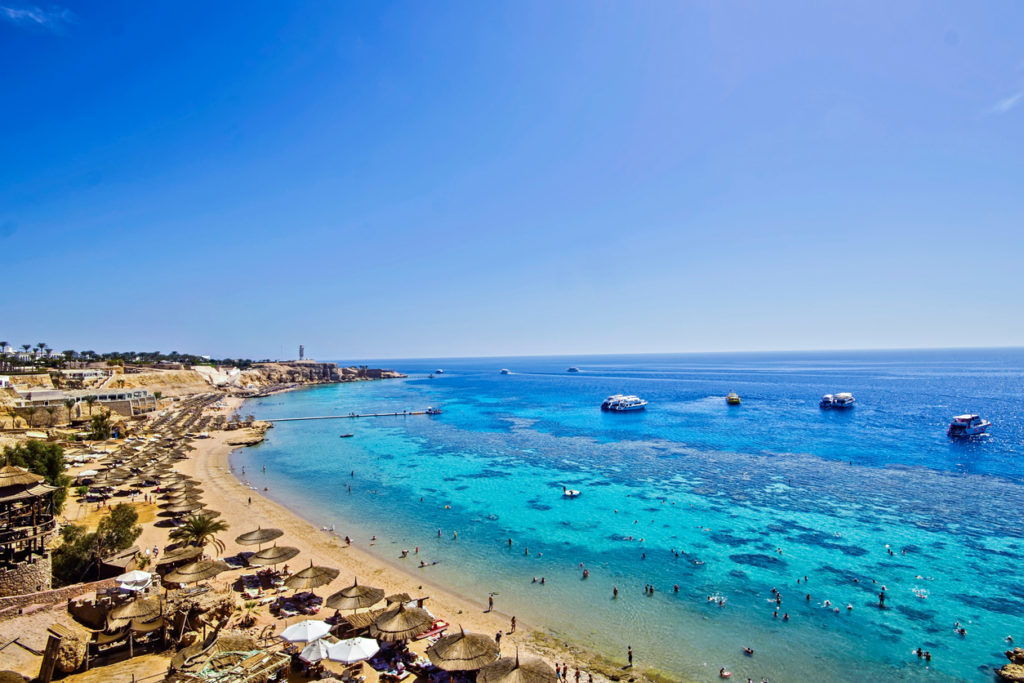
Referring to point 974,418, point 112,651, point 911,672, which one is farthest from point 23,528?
point 974,418

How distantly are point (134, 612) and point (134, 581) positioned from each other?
3.83 meters

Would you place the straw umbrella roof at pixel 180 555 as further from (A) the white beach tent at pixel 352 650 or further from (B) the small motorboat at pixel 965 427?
(B) the small motorboat at pixel 965 427

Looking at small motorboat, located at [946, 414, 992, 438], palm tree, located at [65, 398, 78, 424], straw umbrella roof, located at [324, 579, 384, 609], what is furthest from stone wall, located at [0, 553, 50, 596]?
small motorboat, located at [946, 414, 992, 438]

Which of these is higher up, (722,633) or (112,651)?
(112,651)

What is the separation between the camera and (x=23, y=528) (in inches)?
898

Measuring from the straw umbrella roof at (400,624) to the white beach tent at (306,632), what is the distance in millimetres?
2089

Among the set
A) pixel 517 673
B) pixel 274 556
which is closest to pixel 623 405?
pixel 274 556

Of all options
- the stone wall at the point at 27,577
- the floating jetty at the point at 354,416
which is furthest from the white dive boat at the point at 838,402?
the stone wall at the point at 27,577

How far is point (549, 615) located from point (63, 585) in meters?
25.2

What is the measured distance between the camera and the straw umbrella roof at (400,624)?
20062mm

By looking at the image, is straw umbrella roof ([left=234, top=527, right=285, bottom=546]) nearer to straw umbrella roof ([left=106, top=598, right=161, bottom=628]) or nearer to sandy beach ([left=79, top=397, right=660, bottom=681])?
sandy beach ([left=79, top=397, right=660, bottom=681])

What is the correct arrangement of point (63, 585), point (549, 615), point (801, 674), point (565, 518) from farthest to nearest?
point (565, 518), point (549, 615), point (63, 585), point (801, 674)

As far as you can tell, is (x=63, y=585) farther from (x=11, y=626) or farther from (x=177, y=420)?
(x=177, y=420)

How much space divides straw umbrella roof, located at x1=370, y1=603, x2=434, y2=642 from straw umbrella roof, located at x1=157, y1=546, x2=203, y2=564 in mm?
14018
